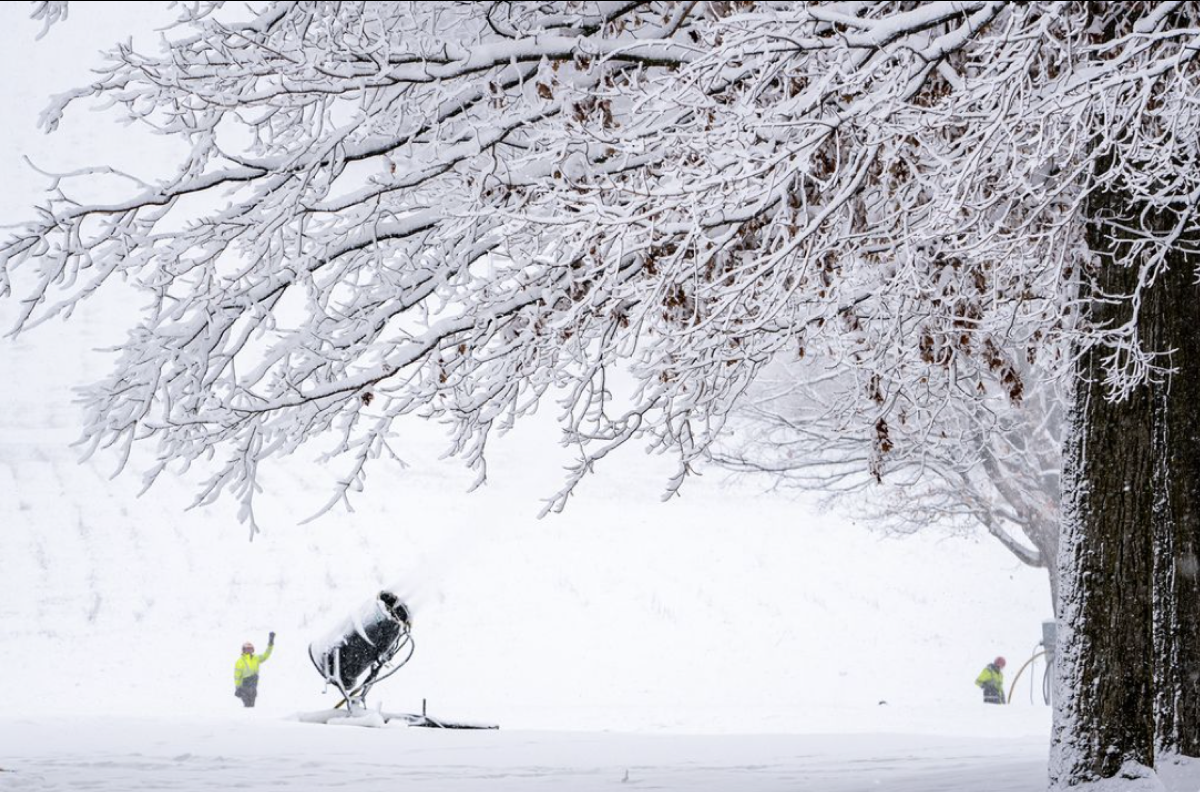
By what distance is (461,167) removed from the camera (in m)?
7.03

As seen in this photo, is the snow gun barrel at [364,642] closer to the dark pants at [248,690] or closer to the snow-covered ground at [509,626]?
the snow-covered ground at [509,626]

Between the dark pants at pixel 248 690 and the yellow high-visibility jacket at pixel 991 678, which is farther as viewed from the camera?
the yellow high-visibility jacket at pixel 991 678

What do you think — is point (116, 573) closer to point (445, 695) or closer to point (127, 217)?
point (445, 695)

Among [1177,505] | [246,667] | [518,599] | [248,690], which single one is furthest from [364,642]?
[518,599]

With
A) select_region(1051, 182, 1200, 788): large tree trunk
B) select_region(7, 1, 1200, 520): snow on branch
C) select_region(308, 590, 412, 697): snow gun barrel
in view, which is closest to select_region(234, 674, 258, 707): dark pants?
select_region(308, 590, 412, 697): snow gun barrel

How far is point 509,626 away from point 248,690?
8.24 m

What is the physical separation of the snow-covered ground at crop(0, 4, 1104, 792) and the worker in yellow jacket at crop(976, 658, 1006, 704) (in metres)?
0.76

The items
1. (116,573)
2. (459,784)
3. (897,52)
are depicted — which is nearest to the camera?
(897,52)

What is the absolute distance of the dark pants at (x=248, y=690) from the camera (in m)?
18.3

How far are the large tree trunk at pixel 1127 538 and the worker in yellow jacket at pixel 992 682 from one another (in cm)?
1467

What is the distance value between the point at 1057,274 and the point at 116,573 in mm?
23806

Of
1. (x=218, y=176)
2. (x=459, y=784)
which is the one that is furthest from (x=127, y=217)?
(x=459, y=784)

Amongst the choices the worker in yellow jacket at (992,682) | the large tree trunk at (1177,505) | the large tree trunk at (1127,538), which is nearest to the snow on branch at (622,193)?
the large tree trunk at (1127,538)

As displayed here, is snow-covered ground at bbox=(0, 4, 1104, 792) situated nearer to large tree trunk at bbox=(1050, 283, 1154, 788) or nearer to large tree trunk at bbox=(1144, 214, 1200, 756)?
large tree trunk at bbox=(1144, 214, 1200, 756)
